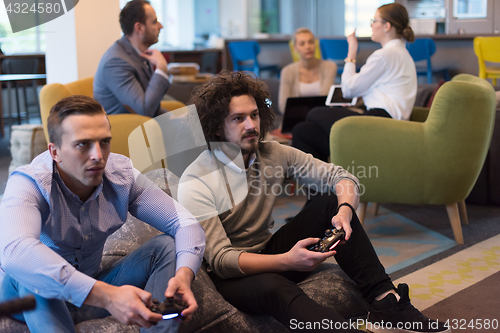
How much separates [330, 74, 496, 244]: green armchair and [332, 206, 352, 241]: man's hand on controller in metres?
0.96

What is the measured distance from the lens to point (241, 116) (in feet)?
5.09

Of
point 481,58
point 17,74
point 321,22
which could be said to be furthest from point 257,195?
point 321,22

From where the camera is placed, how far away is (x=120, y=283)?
137cm

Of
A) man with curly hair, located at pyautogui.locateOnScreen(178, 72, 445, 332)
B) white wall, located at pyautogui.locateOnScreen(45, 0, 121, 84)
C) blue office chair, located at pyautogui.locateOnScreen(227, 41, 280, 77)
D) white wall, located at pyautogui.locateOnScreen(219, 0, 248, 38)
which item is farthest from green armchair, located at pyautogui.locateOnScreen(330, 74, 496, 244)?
white wall, located at pyautogui.locateOnScreen(219, 0, 248, 38)

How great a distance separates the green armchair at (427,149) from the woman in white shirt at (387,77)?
11.8 inches

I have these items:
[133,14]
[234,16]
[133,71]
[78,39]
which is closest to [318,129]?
[133,71]

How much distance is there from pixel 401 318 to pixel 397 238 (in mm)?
1163

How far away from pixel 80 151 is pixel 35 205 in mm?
160

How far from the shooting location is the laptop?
310cm

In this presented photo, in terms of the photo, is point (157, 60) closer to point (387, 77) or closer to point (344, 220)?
point (387, 77)

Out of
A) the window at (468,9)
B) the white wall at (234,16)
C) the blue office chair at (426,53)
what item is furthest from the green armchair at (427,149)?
the white wall at (234,16)

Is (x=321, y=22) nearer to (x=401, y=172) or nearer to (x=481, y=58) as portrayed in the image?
(x=481, y=58)

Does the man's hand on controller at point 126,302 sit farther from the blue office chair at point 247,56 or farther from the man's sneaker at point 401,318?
the blue office chair at point 247,56

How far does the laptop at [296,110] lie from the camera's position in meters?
3.10
